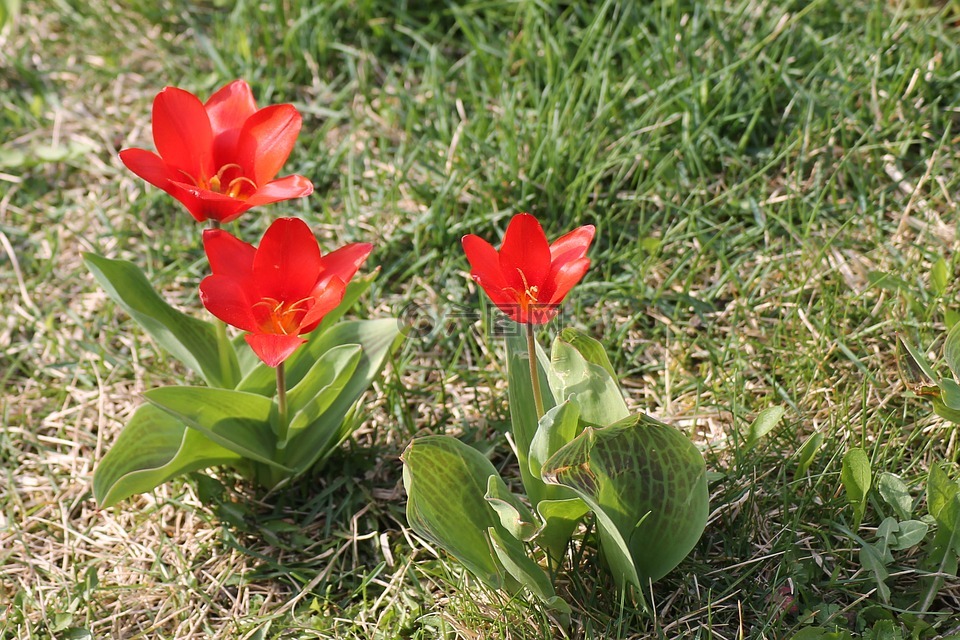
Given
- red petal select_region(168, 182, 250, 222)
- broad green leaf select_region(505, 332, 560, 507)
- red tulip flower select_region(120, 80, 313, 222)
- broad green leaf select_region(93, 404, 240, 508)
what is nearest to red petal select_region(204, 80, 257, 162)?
red tulip flower select_region(120, 80, 313, 222)

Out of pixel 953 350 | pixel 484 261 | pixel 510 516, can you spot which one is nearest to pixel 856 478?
pixel 953 350

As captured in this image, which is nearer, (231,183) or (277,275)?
(277,275)

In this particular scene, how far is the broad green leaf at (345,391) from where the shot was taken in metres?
1.97

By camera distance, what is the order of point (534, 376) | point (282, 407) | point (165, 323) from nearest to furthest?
point (534, 376), point (282, 407), point (165, 323)

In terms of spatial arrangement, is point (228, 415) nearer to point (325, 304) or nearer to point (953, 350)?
point (325, 304)

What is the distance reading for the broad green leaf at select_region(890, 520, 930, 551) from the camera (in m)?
1.68

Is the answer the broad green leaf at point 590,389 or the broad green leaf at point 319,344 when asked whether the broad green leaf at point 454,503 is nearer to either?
the broad green leaf at point 590,389

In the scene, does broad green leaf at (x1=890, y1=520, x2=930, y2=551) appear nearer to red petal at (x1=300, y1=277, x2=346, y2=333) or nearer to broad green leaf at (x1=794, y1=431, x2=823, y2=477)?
broad green leaf at (x1=794, y1=431, x2=823, y2=477)

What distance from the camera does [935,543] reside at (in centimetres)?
173

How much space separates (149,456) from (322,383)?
378mm

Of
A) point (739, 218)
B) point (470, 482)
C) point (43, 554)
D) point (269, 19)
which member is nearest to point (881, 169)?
point (739, 218)

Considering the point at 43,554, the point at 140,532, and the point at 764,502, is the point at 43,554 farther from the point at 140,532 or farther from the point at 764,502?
the point at 764,502

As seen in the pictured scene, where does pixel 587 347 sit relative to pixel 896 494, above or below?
above

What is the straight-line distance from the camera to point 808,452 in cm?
184
